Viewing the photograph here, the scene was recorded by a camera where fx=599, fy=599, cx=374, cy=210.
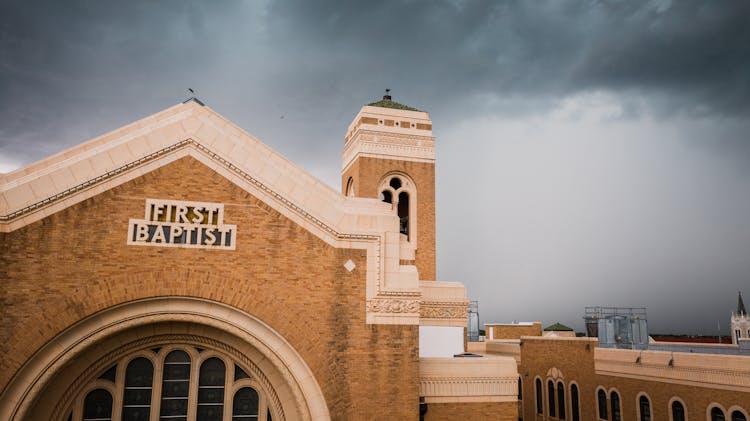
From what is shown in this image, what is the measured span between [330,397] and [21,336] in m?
6.89

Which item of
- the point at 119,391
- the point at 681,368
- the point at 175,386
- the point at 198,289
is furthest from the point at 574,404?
the point at 119,391

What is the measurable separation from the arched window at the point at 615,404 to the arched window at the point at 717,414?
5739 millimetres

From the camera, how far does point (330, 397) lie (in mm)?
14320

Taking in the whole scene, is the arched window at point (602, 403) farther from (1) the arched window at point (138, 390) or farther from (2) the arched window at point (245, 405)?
(1) the arched window at point (138, 390)

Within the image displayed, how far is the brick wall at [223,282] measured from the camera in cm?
1301

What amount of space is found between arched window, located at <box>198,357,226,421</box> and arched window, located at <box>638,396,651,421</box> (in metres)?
19.1

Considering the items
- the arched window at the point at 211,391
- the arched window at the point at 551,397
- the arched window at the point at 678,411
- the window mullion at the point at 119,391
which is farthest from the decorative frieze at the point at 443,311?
the window mullion at the point at 119,391


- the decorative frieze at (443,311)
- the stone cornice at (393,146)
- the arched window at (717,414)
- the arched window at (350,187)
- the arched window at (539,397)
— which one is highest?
the stone cornice at (393,146)

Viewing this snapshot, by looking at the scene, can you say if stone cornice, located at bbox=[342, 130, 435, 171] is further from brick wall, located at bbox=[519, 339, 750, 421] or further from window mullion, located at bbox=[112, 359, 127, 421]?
window mullion, located at bbox=[112, 359, 127, 421]

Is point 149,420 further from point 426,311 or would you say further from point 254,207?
point 426,311

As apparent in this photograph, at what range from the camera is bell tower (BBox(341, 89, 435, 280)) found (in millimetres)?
31078

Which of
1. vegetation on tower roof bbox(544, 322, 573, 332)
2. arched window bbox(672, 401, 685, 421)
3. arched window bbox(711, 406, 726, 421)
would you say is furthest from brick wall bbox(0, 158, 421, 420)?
vegetation on tower roof bbox(544, 322, 573, 332)

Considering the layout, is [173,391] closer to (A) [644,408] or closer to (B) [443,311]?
(B) [443,311]

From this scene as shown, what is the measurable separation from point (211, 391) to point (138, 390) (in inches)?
65.9
